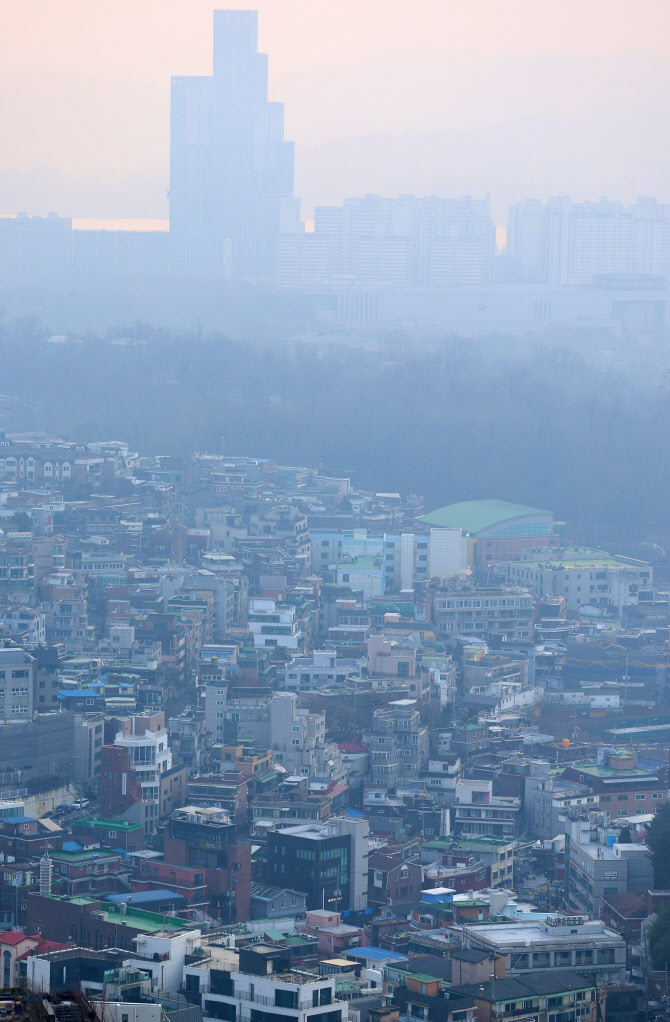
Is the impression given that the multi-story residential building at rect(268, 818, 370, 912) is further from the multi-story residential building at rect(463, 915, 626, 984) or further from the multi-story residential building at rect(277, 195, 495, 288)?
the multi-story residential building at rect(277, 195, 495, 288)

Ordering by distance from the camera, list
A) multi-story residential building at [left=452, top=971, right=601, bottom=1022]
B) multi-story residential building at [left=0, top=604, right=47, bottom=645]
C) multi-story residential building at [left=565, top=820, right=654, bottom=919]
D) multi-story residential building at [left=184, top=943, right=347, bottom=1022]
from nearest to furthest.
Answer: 1. multi-story residential building at [left=184, top=943, right=347, bottom=1022]
2. multi-story residential building at [left=452, top=971, right=601, bottom=1022]
3. multi-story residential building at [left=565, top=820, right=654, bottom=919]
4. multi-story residential building at [left=0, top=604, right=47, bottom=645]

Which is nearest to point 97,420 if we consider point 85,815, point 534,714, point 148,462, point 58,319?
point 148,462

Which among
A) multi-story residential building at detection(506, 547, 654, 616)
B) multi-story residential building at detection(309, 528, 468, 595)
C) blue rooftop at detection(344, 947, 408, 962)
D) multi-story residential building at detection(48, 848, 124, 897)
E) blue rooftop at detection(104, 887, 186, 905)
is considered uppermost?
multi-story residential building at detection(309, 528, 468, 595)


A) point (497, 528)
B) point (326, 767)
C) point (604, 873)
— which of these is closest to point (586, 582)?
point (497, 528)

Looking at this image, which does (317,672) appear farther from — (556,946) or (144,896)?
(556,946)

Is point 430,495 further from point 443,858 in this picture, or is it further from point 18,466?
point 443,858

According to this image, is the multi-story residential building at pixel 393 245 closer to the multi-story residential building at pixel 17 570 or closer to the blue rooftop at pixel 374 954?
the multi-story residential building at pixel 17 570

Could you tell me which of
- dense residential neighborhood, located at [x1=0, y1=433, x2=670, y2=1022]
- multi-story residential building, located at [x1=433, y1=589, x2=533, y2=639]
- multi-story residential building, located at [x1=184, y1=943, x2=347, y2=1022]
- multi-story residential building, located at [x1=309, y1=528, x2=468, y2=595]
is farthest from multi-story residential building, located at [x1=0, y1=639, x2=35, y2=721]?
multi-story residential building, located at [x1=309, y1=528, x2=468, y2=595]
